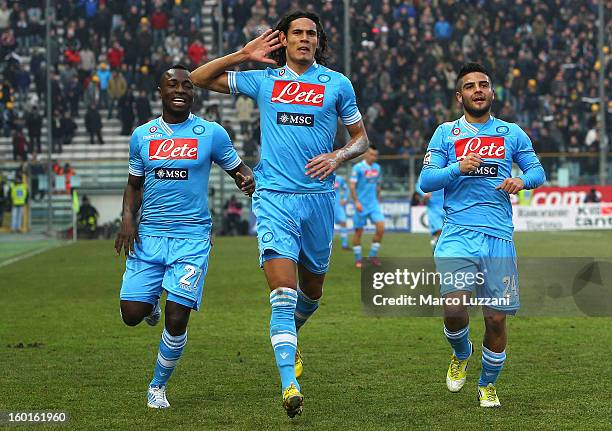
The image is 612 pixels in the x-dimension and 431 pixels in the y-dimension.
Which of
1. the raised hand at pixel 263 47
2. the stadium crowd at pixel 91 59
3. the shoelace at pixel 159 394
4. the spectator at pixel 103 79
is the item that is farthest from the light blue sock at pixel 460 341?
the spectator at pixel 103 79

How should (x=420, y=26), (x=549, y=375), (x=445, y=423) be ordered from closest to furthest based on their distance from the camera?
1. (x=445, y=423)
2. (x=549, y=375)
3. (x=420, y=26)

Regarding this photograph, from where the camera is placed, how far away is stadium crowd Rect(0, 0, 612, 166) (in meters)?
36.1

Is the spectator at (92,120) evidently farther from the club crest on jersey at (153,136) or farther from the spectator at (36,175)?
the club crest on jersey at (153,136)

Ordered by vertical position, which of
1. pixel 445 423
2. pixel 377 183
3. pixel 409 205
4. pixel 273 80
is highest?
pixel 273 80

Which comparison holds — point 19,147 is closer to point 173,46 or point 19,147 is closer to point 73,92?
point 73,92

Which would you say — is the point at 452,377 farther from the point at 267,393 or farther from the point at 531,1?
the point at 531,1

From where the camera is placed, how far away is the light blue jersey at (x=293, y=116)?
8.12m

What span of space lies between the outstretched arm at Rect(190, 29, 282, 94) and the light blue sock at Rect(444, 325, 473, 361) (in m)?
2.36

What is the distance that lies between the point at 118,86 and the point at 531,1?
13.9m

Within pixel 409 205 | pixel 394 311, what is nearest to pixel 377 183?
pixel 394 311

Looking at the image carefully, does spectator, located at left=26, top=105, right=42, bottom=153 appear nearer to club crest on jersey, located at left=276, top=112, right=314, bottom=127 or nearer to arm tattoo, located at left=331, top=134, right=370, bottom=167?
arm tattoo, located at left=331, top=134, right=370, bottom=167

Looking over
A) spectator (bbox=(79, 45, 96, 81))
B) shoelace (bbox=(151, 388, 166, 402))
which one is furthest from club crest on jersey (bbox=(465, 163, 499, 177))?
spectator (bbox=(79, 45, 96, 81))

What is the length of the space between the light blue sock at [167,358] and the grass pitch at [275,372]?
217 millimetres

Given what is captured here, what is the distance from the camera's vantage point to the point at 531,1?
38812 millimetres
